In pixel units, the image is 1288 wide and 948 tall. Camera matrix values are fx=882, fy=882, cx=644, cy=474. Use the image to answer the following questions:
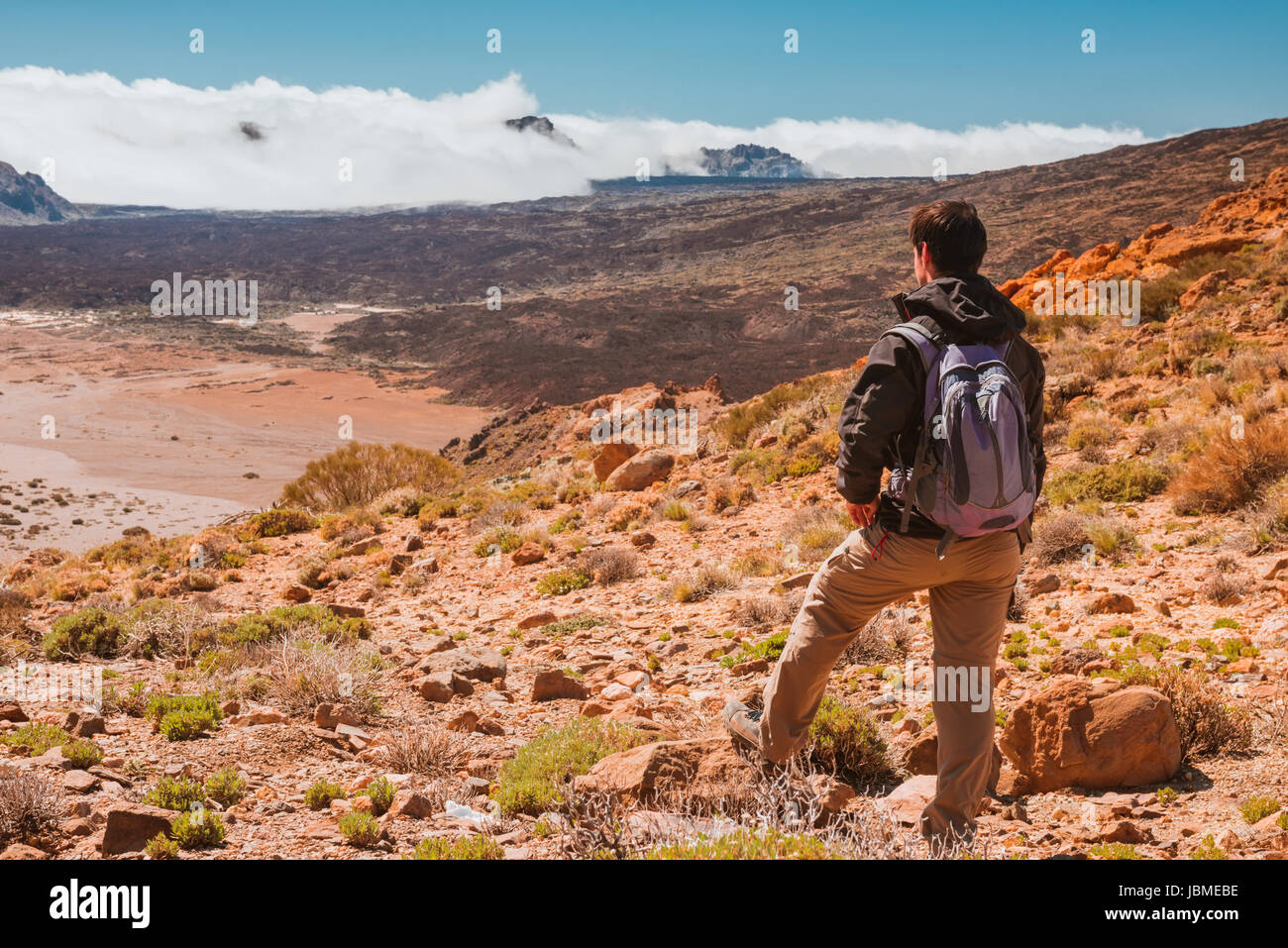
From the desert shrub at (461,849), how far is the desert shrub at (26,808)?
4.34ft

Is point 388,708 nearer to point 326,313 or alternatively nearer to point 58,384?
point 58,384

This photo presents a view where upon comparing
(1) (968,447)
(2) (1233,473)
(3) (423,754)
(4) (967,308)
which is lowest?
A: (3) (423,754)

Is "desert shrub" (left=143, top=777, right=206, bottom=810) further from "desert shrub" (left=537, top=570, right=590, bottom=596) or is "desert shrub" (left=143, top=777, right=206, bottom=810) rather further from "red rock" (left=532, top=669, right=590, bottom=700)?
"desert shrub" (left=537, top=570, right=590, bottom=596)

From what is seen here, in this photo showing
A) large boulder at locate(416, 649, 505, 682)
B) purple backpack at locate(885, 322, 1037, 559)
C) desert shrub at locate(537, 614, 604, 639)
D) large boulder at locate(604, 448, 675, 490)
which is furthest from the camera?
large boulder at locate(604, 448, 675, 490)

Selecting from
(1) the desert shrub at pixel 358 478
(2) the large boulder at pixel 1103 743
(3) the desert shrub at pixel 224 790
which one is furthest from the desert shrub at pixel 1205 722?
(1) the desert shrub at pixel 358 478

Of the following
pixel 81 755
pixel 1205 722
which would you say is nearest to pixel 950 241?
pixel 1205 722

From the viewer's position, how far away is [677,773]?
310 cm

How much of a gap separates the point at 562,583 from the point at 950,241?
18.6 feet

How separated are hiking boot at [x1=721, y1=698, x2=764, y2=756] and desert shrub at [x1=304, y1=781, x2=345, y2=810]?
155 centimetres

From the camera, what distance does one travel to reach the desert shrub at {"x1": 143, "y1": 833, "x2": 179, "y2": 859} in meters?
2.81

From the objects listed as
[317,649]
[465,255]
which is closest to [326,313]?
[465,255]

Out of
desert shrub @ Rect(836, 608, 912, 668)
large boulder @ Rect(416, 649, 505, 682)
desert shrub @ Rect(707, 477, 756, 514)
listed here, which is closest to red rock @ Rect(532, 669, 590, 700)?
large boulder @ Rect(416, 649, 505, 682)

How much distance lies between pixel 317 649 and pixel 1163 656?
4.58 meters

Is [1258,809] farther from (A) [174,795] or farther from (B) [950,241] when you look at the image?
(A) [174,795]
